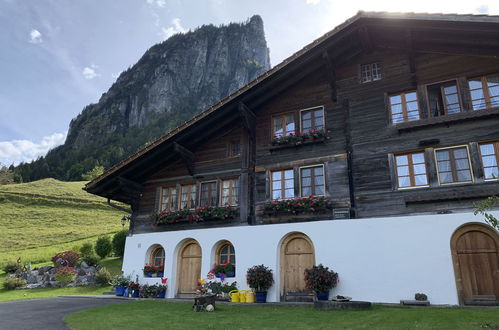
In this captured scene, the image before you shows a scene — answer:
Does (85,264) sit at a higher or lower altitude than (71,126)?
lower

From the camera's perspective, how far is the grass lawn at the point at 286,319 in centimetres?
705

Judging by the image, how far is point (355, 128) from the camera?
41.7 feet

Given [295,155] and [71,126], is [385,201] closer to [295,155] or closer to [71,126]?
[295,155]

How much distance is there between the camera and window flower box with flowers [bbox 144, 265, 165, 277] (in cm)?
1490

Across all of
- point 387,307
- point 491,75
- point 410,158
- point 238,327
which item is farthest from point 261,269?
point 491,75

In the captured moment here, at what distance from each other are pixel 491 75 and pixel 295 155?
6735mm

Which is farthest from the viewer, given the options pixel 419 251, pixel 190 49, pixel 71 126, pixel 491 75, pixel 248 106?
pixel 71 126

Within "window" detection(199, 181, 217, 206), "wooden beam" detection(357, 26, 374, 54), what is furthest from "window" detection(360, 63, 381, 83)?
"window" detection(199, 181, 217, 206)

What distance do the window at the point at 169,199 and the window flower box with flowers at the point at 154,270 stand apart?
242 centimetres

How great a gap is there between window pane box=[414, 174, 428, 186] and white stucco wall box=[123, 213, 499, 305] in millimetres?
1127

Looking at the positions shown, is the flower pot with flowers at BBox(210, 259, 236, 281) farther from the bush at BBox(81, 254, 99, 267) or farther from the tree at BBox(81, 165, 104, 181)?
the tree at BBox(81, 165, 104, 181)

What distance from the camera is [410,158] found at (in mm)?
11609

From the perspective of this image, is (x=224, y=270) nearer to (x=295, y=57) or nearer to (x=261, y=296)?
(x=261, y=296)

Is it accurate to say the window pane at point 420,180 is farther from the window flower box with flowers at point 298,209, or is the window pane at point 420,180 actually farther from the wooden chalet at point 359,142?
the window flower box with flowers at point 298,209
